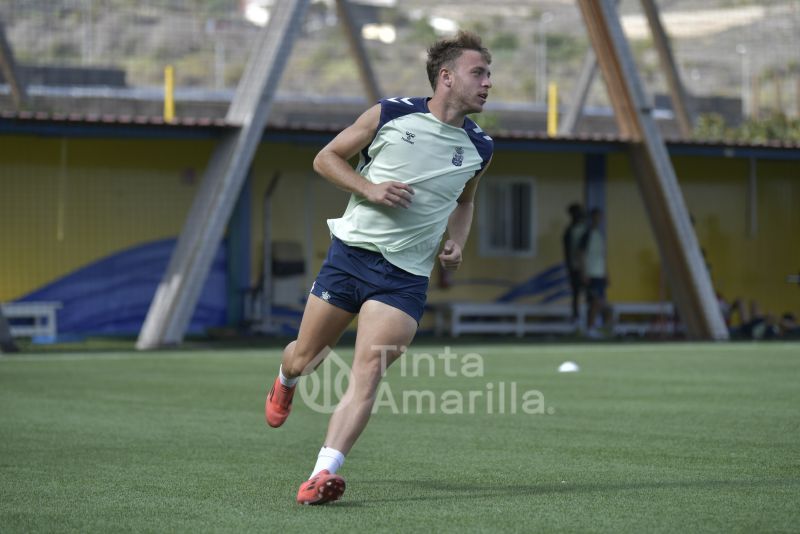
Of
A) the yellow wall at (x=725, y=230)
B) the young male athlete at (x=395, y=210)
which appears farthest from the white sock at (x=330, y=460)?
the yellow wall at (x=725, y=230)

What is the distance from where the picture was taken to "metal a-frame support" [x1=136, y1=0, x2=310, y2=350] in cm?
2052

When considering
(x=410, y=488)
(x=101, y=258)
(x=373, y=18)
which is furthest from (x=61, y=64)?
(x=410, y=488)

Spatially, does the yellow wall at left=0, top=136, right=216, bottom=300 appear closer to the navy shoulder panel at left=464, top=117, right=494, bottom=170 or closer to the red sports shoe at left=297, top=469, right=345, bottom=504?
the navy shoulder panel at left=464, top=117, right=494, bottom=170

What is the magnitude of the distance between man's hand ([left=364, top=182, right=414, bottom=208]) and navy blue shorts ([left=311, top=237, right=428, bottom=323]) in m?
0.37

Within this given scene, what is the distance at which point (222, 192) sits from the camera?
20.6 metres

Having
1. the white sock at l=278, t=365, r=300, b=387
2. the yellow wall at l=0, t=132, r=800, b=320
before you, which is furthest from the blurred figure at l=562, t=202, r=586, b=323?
the white sock at l=278, t=365, r=300, b=387

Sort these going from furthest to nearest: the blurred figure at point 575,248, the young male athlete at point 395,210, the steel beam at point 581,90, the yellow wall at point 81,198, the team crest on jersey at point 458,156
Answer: the steel beam at point 581,90, the blurred figure at point 575,248, the yellow wall at point 81,198, the team crest on jersey at point 458,156, the young male athlete at point 395,210

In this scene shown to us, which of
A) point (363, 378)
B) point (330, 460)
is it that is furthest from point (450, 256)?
point (330, 460)

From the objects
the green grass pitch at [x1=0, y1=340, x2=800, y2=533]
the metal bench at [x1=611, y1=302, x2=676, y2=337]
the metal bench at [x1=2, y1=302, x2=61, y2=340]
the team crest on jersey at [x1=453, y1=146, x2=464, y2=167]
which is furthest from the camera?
the metal bench at [x1=611, y1=302, x2=676, y2=337]

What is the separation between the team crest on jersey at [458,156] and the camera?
285 inches

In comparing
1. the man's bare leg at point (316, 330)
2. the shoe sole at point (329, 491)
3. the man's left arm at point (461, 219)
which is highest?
the man's left arm at point (461, 219)

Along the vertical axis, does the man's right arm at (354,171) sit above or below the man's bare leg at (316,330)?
above

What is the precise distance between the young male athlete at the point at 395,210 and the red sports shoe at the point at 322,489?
0.32 m

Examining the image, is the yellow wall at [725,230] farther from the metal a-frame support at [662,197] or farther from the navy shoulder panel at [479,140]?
the navy shoulder panel at [479,140]
